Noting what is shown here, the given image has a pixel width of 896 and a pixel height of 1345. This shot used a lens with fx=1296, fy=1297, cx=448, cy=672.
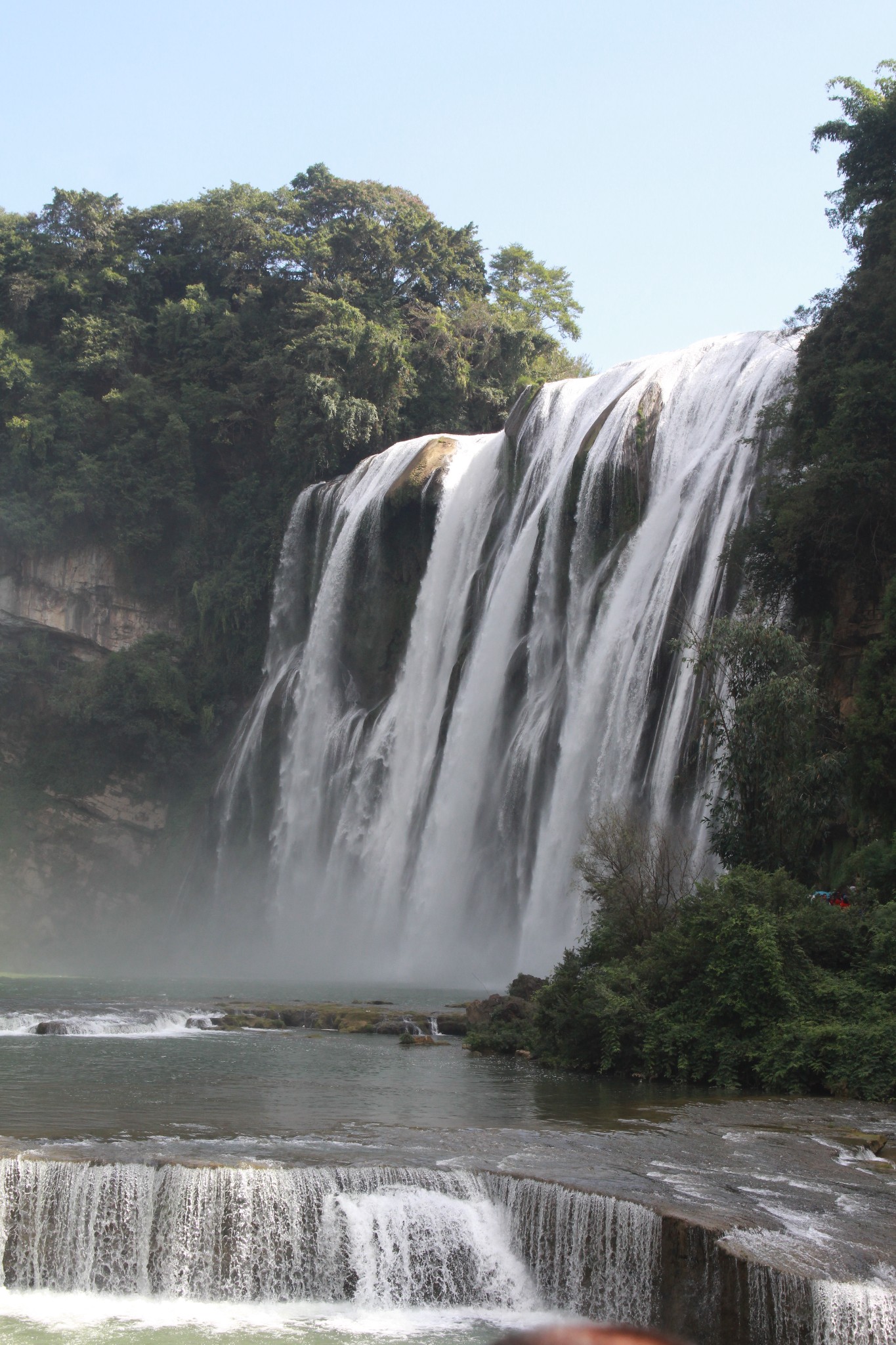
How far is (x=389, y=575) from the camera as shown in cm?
4131

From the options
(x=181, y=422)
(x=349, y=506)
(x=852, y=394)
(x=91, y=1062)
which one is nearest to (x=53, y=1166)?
(x=91, y=1062)

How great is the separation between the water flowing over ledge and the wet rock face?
30.6 meters

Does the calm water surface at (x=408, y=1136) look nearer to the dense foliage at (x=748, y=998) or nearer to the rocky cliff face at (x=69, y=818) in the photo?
the dense foliage at (x=748, y=998)

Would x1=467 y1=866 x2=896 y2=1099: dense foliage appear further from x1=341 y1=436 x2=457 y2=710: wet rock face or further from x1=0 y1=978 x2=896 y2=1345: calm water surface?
x1=341 y1=436 x2=457 y2=710: wet rock face

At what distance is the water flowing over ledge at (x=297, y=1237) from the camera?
9492mm

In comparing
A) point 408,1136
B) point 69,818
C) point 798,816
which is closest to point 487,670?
point 798,816

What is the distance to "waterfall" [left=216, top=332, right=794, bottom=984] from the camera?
2794 centimetres

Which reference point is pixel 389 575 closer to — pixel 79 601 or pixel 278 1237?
pixel 79 601

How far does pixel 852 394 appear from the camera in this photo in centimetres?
2250

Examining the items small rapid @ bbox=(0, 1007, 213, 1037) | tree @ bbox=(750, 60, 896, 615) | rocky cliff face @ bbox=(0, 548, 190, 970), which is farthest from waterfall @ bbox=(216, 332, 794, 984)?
small rapid @ bbox=(0, 1007, 213, 1037)

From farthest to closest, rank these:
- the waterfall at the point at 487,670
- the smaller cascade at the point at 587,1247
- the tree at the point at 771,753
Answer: the waterfall at the point at 487,670, the tree at the point at 771,753, the smaller cascade at the point at 587,1247

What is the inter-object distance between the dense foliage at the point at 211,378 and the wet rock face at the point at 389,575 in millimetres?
6252

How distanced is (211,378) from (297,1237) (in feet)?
150

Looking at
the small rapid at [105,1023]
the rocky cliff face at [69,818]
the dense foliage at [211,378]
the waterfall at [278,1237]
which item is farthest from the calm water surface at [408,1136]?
the dense foliage at [211,378]
